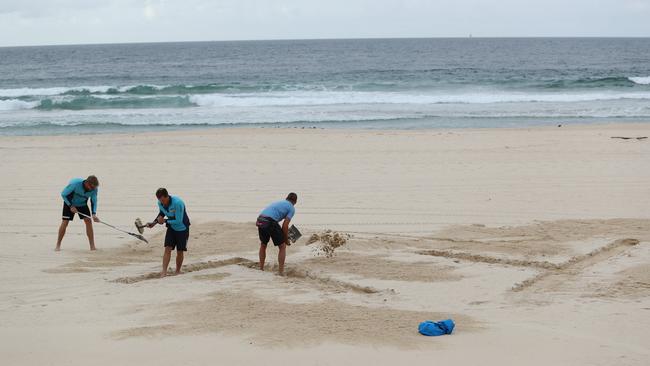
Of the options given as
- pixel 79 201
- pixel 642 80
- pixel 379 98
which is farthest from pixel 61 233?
pixel 642 80

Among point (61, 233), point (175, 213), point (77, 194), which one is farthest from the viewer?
point (61, 233)

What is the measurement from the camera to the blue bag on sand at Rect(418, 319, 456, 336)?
6.77 m

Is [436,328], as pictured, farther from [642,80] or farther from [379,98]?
[642,80]

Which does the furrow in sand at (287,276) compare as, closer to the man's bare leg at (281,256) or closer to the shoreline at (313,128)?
the man's bare leg at (281,256)

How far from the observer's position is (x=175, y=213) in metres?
9.02

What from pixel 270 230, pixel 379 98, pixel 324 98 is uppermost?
pixel 379 98

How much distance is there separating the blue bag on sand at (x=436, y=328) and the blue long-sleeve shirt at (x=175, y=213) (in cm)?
359

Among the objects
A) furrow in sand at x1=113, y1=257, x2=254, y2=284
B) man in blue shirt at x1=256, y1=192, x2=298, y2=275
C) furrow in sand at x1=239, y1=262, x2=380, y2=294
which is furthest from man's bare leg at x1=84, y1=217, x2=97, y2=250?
man in blue shirt at x1=256, y1=192, x2=298, y2=275

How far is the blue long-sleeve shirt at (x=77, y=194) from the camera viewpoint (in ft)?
33.6

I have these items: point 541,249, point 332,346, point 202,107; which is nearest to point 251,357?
point 332,346

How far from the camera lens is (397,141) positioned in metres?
20.4

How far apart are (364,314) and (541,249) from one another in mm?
3686

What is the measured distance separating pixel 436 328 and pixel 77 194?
5.88 meters

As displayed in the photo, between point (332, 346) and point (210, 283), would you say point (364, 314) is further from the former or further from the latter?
point (210, 283)
